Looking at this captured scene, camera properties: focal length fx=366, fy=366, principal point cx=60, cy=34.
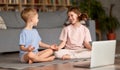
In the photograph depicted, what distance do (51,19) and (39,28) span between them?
60cm

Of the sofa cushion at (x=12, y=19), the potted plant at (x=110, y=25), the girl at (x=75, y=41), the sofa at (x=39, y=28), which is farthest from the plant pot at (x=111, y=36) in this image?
the girl at (x=75, y=41)

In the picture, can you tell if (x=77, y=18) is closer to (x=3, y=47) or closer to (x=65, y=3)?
(x=3, y=47)

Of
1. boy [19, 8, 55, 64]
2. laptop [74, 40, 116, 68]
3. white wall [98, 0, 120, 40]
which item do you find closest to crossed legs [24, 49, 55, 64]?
boy [19, 8, 55, 64]

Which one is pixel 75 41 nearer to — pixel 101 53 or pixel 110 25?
pixel 101 53

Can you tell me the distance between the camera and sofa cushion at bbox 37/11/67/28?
7.17 meters

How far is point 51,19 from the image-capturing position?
733 cm

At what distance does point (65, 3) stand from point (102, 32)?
120 cm

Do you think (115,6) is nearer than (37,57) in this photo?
No

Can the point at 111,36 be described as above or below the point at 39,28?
below

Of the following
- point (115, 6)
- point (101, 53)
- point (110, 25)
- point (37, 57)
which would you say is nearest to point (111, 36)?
point (110, 25)

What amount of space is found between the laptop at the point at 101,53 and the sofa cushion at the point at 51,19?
11.0 feet

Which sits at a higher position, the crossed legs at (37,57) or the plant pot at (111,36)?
the crossed legs at (37,57)

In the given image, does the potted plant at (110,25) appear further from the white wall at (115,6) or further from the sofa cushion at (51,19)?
the sofa cushion at (51,19)

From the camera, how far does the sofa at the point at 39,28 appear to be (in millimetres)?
6070
